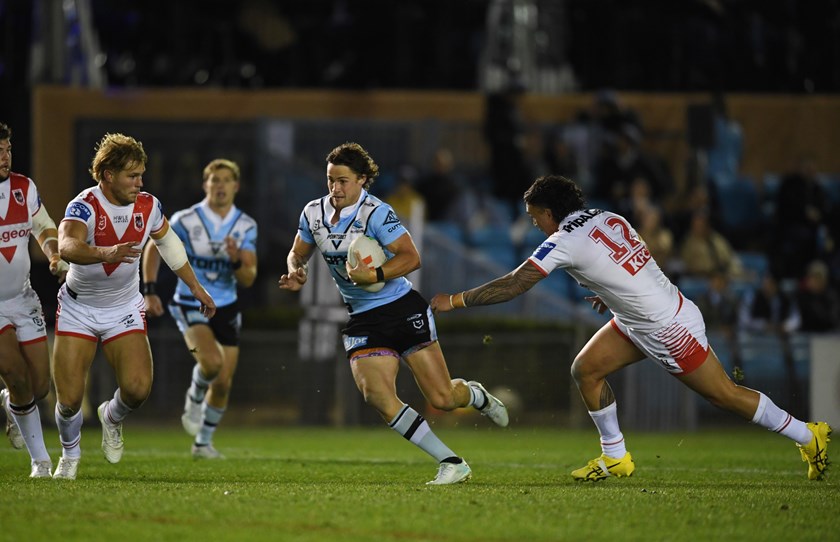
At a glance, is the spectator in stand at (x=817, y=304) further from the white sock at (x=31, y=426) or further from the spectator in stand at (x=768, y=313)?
the white sock at (x=31, y=426)

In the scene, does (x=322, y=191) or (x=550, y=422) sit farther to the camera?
(x=322, y=191)

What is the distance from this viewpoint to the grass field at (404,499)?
24.7ft

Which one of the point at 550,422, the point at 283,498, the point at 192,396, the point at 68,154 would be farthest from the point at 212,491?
the point at 68,154

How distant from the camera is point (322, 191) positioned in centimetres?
1962

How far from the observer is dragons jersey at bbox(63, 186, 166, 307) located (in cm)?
995

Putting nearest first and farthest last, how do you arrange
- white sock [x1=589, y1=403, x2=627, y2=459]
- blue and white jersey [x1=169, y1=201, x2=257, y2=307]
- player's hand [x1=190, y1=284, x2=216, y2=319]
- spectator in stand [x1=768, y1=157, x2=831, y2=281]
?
player's hand [x1=190, y1=284, x2=216, y2=319] < white sock [x1=589, y1=403, x2=627, y2=459] < blue and white jersey [x1=169, y1=201, x2=257, y2=307] < spectator in stand [x1=768, y1=157, x2=831, y2=281]

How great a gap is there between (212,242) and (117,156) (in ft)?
10.3

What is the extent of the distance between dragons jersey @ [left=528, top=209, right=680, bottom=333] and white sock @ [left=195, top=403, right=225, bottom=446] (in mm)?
4244

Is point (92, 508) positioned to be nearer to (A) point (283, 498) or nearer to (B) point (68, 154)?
(A) point (283, 498)

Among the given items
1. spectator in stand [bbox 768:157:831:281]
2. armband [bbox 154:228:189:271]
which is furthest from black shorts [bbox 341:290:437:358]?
spectator in stand [bbox 768:157:831:281]

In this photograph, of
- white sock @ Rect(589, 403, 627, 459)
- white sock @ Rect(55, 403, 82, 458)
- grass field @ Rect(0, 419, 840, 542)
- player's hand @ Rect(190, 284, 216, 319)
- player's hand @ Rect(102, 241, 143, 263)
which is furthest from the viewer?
white sock @ Rect(589, 403, 627, 459)

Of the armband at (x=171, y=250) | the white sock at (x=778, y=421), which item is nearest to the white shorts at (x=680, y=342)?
the white sock at (x=778, y=421)

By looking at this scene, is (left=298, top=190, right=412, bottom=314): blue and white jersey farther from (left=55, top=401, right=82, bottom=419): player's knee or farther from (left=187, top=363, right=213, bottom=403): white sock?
(left=187, top=363, right=213, bottom=403): white sock

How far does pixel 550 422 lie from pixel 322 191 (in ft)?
15.3
